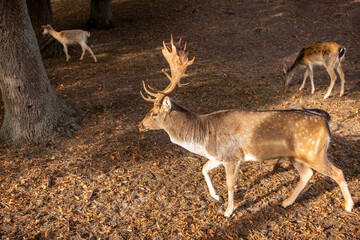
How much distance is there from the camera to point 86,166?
18.1ft

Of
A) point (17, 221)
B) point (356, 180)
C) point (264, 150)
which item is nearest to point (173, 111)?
point (264, 150)

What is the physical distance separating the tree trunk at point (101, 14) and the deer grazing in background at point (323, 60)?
396 inches

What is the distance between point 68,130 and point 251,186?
406cm

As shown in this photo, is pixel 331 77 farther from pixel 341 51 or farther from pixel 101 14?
pixel 101 14

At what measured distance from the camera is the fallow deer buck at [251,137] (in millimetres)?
4125

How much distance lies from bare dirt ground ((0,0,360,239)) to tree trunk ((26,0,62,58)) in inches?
21.2

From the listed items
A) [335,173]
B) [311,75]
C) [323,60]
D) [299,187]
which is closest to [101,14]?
[311,75]

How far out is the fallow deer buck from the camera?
4.12m

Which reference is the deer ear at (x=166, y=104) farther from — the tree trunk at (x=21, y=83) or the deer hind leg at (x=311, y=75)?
the deer hind leg at (x=311, y=75)

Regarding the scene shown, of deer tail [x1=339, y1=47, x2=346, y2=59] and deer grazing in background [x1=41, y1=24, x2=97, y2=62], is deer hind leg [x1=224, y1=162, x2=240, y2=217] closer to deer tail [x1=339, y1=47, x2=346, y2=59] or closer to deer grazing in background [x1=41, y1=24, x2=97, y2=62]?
deer tail [x1=339, y1=47, x2=346, y2=59]

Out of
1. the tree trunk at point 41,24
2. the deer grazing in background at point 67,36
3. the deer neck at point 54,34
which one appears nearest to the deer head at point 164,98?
the deer grazing in background at point 67,36

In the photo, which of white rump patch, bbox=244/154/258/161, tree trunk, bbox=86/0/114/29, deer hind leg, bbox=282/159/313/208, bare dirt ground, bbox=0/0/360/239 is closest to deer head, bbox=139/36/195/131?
bare dirt ground, bbox=0/0/360/239

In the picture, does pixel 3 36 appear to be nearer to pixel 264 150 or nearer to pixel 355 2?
pixel 264 150

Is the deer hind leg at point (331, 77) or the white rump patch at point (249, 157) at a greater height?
the white rump patch at point (249, 157)
